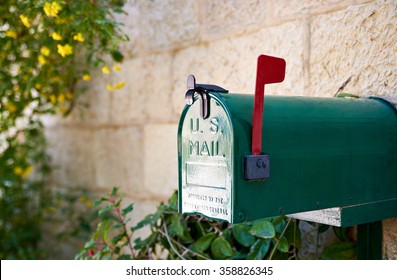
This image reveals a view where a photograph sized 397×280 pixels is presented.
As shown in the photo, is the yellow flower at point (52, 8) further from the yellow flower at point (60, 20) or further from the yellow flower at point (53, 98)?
the yellow flower at point (53, 98)

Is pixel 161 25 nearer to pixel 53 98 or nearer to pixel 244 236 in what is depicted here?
pixel 53 98

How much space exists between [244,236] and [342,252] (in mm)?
311

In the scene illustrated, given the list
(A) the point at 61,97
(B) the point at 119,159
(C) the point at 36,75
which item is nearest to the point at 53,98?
(A) the point at 61,97

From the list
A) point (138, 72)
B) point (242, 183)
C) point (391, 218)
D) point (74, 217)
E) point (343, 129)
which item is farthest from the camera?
point (74, 217)

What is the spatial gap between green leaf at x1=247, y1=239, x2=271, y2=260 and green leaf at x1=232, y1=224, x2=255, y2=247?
0.02m

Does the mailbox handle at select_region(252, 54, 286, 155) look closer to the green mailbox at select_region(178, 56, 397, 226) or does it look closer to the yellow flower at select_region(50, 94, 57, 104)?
the green mailbox at select_region(178, 56, 397, 226)

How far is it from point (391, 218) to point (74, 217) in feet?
7.29

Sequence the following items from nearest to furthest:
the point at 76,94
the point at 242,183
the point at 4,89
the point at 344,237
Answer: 1. the point at 242,183
2. the point at 344,237
3. the point at 4,89
4. the point at 76,94

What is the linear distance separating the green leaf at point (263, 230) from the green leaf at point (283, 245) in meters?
0.10

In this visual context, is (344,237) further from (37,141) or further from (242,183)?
(37,141)

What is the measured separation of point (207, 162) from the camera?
A: 127 centimetres

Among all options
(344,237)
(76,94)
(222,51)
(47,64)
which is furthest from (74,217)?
(344,237)

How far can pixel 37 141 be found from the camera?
3451 mm

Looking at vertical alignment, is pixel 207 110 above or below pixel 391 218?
above
